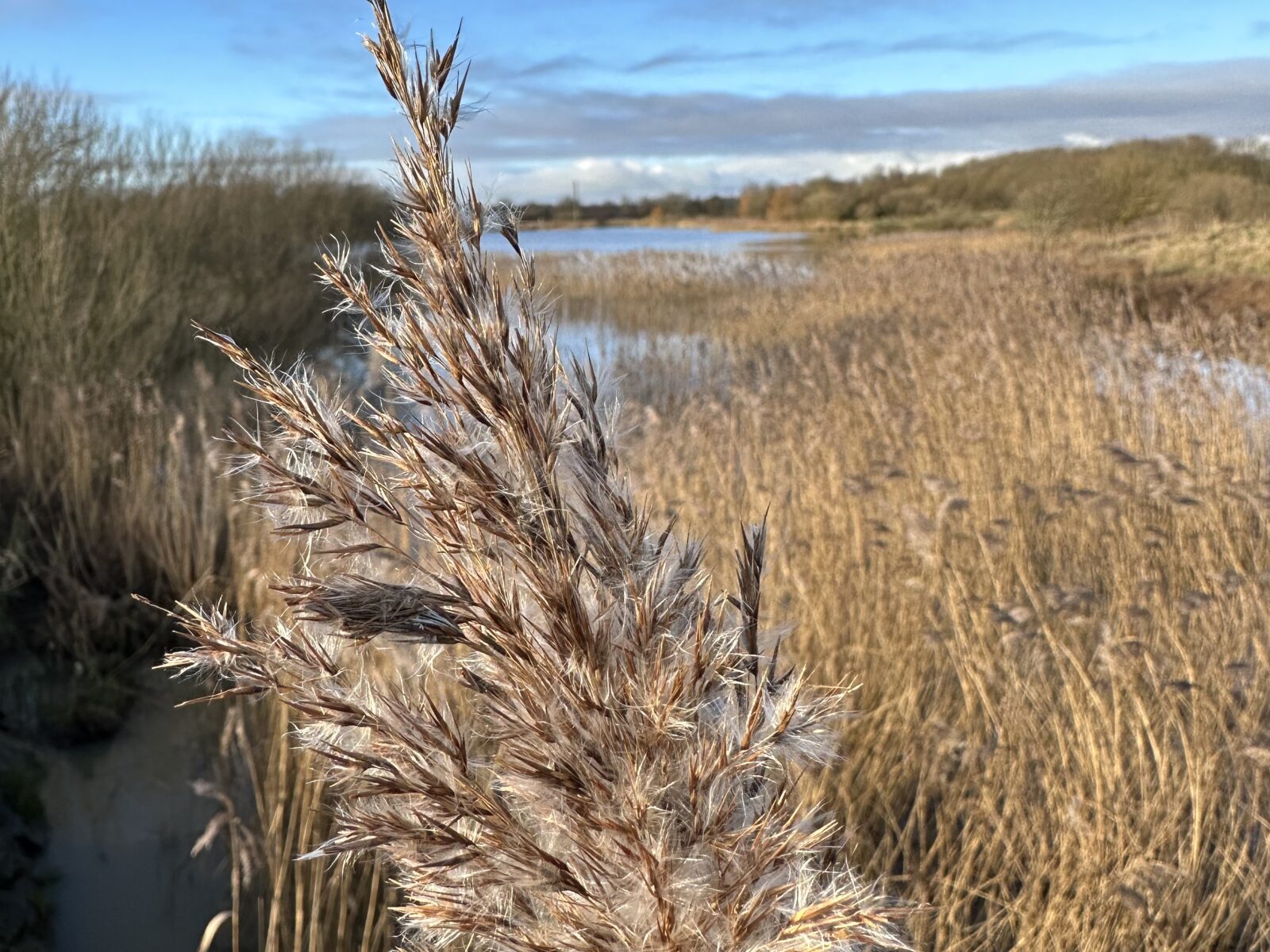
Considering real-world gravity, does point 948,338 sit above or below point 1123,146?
below

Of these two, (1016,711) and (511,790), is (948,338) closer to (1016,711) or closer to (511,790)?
(1016,711)

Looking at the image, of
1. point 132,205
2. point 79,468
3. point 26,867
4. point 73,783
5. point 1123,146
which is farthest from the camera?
point 1123,146

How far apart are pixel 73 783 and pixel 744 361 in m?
8.28

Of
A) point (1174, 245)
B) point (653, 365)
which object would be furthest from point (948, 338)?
point (1174, 245)

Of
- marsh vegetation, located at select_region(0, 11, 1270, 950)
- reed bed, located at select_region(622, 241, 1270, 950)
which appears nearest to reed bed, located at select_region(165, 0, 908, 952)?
marsh vegetation, located at select_region(0, 11, 1270, 950)

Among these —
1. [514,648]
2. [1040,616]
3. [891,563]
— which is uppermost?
[514,648]

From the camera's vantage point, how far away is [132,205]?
976 centimetres

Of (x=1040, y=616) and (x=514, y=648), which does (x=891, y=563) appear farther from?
(x=514, y=648)

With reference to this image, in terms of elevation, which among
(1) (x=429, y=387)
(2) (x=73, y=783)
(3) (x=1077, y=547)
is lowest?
(2) (x=73, y=783)

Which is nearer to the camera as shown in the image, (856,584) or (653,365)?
(856,584)

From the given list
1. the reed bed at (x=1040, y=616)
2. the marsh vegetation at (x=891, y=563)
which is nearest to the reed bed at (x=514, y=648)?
the marsh vegetation at (x=891, y=563)

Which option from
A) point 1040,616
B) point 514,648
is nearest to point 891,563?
point 1040,616

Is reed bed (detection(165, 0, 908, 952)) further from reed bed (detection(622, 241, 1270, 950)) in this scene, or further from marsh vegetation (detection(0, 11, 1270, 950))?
reed bed (detection(622, 241, 1270, 950))

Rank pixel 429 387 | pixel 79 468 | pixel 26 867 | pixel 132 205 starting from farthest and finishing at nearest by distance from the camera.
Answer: pixel 132 205, pixel 79 468, pixel 26 867, pixel 429 387
